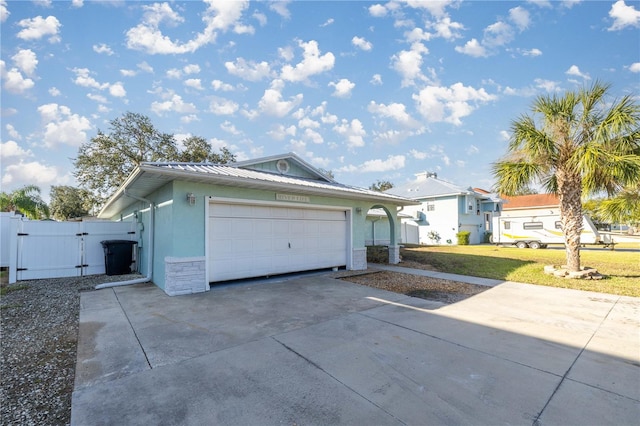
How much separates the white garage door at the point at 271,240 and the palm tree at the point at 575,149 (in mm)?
6305

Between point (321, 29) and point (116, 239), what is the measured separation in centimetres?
1099

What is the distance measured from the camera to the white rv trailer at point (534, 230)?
2144 cm

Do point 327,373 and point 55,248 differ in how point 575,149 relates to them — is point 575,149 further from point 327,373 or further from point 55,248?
point 55,248

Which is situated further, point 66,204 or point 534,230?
point 66,204

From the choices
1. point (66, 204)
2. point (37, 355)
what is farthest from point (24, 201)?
point (66, 204)

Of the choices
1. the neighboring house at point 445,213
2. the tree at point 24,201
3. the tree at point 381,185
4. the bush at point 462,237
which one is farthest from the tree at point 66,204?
the tree at point 381,185

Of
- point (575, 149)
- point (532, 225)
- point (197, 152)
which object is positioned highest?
point (197, 152)

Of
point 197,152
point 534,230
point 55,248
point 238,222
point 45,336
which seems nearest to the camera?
point 45,336

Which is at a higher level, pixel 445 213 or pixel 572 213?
pixel 445 213

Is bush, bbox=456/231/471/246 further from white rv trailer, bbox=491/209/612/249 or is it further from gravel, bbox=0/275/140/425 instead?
gravel, bbox=0/275/140/425

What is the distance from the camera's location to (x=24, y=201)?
1747cm

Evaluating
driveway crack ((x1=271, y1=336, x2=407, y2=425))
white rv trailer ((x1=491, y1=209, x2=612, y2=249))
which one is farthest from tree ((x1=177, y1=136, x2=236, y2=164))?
white rv trailer ((x1=491, y1=209, x2=612, y2=249))

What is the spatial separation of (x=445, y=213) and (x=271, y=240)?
1988 centimetres

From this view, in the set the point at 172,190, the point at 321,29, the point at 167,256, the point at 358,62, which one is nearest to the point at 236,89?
the point at 321,29
